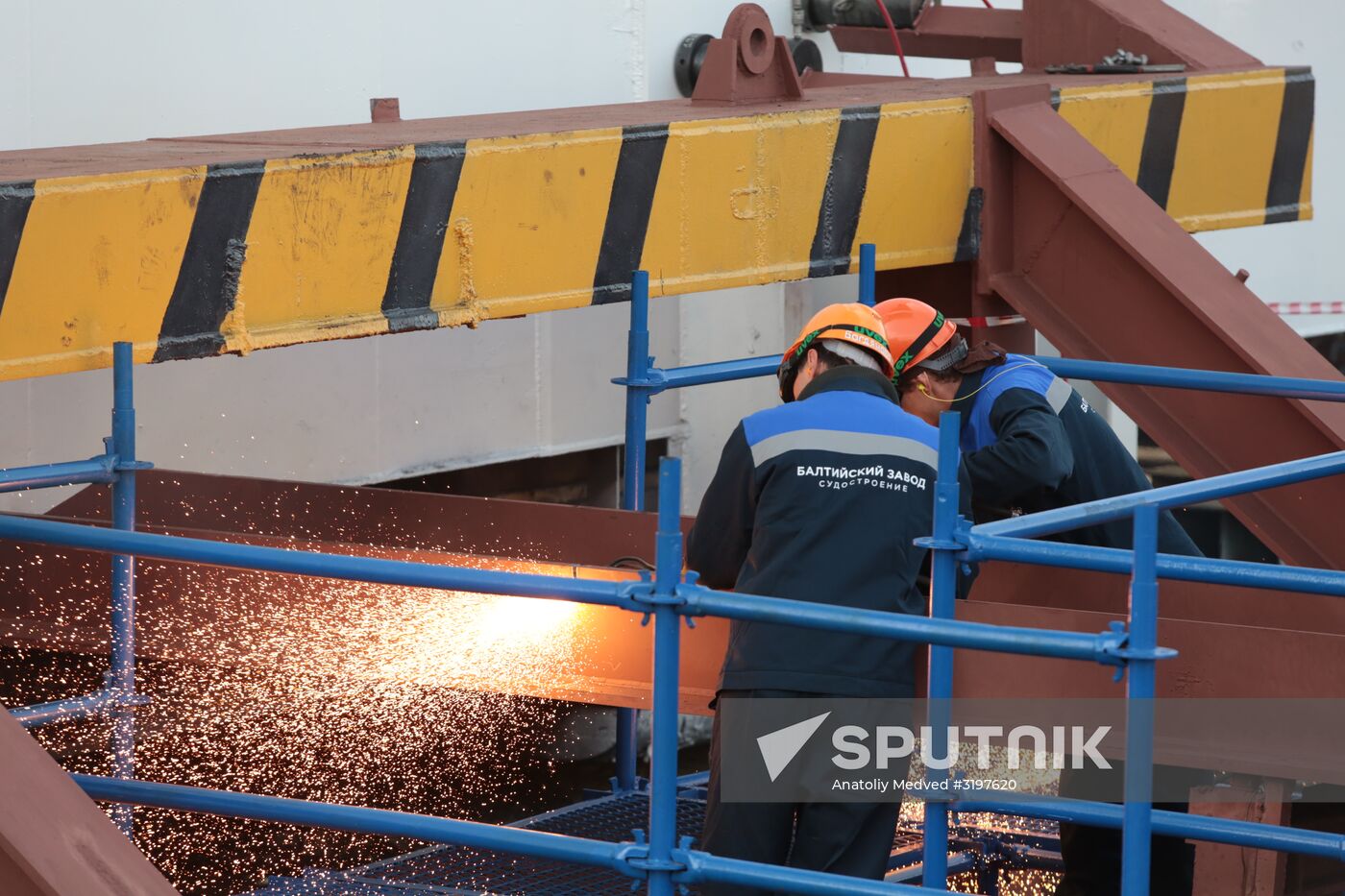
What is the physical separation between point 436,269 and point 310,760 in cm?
370

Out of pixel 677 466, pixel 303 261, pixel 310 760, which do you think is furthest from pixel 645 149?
pixel 310 760

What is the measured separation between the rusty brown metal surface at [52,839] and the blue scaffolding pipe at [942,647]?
4.21ft

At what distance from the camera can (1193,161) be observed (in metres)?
5.77

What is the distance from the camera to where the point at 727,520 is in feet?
12.7

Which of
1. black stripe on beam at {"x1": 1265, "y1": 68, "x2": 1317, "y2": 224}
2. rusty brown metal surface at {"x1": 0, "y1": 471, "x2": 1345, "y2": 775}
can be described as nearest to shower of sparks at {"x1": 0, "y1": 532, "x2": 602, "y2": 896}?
rusty brown metal surface at {"x1": 0, "y1": 471, "x2": 1345, "y2": 775}

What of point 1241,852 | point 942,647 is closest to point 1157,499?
point 942,647

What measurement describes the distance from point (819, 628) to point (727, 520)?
1.09 meters

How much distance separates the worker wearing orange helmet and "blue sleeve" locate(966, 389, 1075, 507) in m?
0.50

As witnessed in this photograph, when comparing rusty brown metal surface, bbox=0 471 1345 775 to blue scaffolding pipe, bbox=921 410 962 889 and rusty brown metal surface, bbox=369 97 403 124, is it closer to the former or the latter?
blue scaffolding pipe, bbox=921 410 962 889

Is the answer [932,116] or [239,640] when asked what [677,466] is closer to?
[239,640]

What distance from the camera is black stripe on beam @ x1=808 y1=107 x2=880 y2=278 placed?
4.88 metres

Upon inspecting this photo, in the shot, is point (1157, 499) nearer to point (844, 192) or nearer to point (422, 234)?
point (422, 234)

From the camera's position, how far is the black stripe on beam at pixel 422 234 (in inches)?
A: 155

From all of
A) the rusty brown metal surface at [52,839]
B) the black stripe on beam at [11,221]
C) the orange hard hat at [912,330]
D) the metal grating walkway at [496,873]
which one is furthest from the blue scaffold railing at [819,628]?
the metal grating walkway at [496,873]
